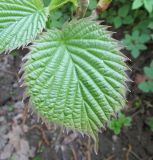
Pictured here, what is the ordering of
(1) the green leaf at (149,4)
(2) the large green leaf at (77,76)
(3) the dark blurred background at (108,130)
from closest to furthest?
(2) the large green leaf at (77,76) → (1) the green leaf at (149,4) → (3) the dark blurred background at (108,130)

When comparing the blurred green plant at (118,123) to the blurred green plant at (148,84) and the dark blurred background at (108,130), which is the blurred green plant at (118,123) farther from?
the blurred green plant at (148,84)

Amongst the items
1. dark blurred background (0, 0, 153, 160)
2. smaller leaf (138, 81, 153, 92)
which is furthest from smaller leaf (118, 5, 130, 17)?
smaller leaf (138, 81, 153, 92)

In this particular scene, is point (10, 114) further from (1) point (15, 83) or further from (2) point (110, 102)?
(2) point (110, 102)

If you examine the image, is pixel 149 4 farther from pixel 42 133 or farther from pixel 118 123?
pixel 42 133

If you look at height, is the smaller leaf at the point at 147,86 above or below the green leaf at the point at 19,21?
below

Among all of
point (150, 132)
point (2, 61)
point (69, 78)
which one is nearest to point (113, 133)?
point (150, 132)

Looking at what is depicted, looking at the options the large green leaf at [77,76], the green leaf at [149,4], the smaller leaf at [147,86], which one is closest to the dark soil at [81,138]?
the smaller leaf at [147,86]
